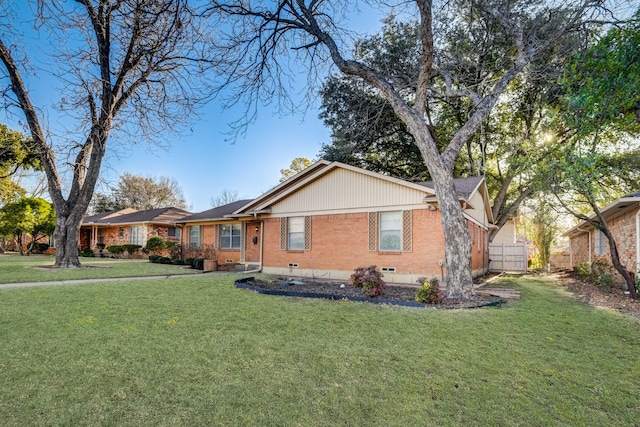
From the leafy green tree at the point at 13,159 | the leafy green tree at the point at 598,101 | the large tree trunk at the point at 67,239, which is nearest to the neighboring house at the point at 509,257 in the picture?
the leafy green tree at the point at 598,101

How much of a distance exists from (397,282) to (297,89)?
706cm

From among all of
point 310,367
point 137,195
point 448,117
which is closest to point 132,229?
point 137,195

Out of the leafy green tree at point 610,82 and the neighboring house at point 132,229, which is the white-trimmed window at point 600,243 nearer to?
the leafy green tree at point 610,82

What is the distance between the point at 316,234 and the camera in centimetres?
1332

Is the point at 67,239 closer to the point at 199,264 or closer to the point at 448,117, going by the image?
the point at 199,264

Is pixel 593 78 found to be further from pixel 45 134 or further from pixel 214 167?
pixel 214 167

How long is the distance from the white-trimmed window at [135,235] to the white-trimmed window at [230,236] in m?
8.66

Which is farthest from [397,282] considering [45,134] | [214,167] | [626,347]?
[214,167]

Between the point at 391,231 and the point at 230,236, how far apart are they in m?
10.4

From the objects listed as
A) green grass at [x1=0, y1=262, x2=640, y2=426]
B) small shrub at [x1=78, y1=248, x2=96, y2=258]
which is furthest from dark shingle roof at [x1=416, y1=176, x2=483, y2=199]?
small shrub at [x1=78, y1=248, x2=96, y2=258]

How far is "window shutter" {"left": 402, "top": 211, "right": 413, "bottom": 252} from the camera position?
36.3ft

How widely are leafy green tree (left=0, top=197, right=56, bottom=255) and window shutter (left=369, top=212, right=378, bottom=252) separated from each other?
24.8 metres

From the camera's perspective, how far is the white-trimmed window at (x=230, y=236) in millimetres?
18469

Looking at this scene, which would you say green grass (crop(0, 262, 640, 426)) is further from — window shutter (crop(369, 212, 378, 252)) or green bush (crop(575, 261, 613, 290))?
green bush (crop(575, 261, 613, 290))
